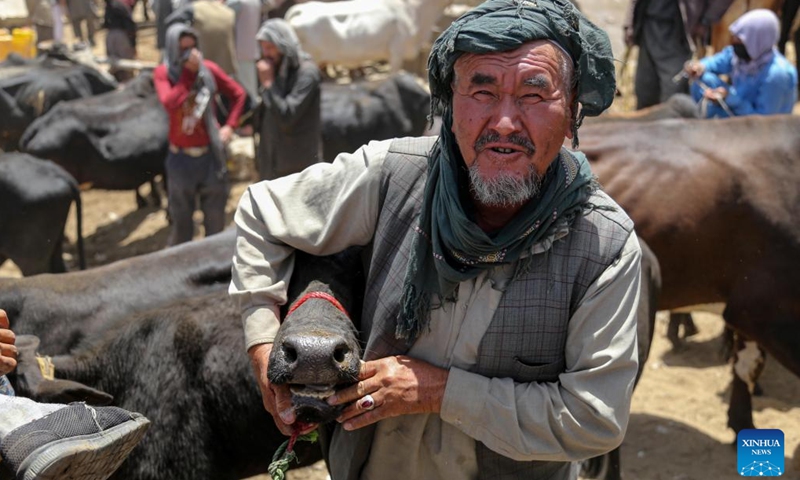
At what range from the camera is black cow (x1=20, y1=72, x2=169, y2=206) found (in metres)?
8.62

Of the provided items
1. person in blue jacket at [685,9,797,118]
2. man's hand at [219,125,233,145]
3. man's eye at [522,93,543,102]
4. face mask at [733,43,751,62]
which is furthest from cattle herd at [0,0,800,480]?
man's hand at [219,125,233,145]

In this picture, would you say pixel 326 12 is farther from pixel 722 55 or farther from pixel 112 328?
pixel 112 328

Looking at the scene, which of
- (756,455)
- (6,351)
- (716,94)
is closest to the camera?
(6,351)

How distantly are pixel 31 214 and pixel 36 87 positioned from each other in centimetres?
346

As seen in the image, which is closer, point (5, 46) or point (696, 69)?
point (696, 69)

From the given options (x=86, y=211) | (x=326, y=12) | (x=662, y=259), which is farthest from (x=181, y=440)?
(x=326, y=12)

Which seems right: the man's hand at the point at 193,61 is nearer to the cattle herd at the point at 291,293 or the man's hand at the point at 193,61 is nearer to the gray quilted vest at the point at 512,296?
the cattle herd at the point at 291,293

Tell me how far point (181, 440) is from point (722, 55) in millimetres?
5446

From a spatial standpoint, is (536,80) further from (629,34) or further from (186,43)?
(629,34)

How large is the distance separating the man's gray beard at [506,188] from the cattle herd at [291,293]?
1.56ft

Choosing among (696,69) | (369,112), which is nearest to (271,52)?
(369,112)

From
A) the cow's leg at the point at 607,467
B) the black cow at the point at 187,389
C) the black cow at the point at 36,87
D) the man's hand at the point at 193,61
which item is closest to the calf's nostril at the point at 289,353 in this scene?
the black cow at the point at 187,389

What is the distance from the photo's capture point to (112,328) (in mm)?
3775

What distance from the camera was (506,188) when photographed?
6.86 feet
